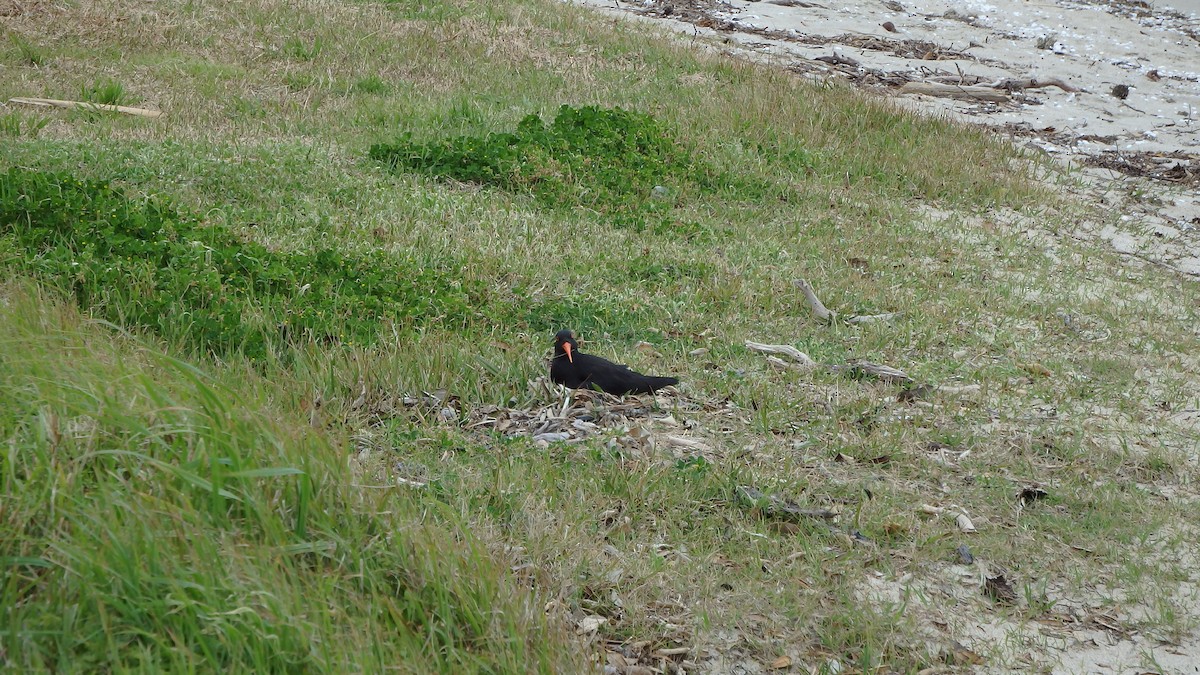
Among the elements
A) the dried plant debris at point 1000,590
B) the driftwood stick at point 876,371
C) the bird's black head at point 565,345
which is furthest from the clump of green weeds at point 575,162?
the dried plant debris at point 1000,590

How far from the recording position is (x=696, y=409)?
20.1 feet

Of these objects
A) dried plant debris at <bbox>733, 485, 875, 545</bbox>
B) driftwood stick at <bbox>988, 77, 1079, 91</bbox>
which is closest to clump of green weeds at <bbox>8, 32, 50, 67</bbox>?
dried plant debris at <bbox>733, 485, 875, 545</bbox>

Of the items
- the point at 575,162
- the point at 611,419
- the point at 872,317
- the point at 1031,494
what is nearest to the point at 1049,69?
the point at 575,162

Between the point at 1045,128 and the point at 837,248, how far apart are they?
24.3 feet

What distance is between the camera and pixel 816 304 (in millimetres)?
7879

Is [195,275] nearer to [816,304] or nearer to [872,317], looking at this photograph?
[816,304]

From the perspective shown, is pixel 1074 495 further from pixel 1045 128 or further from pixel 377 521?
pixel 1045 128

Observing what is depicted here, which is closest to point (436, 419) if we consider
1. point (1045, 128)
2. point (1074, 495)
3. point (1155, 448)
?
point (1074, 495)

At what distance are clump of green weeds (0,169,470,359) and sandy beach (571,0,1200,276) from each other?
767cm

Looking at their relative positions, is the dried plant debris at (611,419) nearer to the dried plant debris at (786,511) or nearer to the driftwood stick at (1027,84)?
the dried plant debris at (786,511)

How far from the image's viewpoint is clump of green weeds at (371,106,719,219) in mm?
9578

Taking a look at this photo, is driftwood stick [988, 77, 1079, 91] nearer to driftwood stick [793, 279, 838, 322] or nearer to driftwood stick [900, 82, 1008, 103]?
driftwood stick [900, 82, 1008, 103]

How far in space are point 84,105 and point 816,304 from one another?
700 centimetres

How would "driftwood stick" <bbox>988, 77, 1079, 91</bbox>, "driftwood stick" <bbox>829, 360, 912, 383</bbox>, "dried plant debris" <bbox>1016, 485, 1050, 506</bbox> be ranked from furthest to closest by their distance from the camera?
1. "driftwood stick" <bbox>988, 77, 1079, 91</bbox>
2. "driftwood stick" <bbox>829, 360, 912, 383</bbox>
3. "dried plant debris" <bbox>1016, 485, 1050, 506</bbox>
